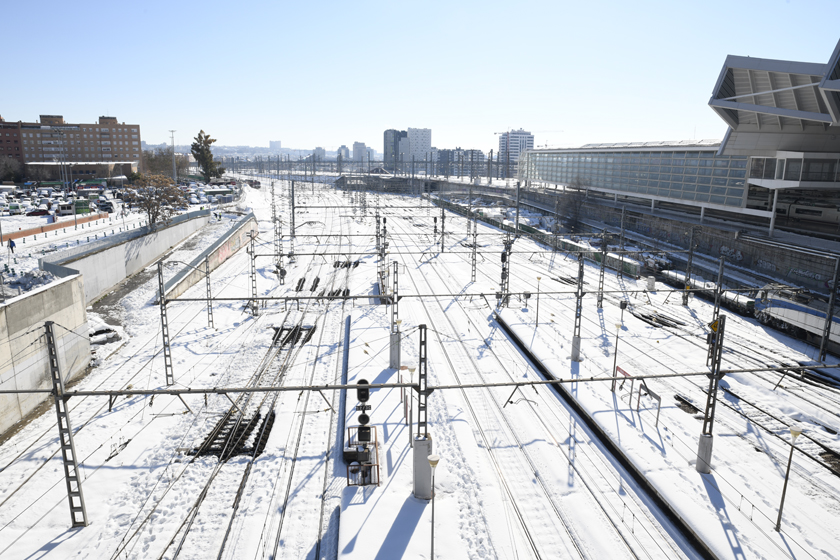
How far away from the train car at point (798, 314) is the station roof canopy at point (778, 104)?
33.6 feet

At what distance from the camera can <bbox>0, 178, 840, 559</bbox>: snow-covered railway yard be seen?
11242 millimetres

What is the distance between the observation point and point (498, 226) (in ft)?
194

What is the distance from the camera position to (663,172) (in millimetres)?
49281

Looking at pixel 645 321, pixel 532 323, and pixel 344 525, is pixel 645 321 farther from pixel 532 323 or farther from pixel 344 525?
pixel 344 525

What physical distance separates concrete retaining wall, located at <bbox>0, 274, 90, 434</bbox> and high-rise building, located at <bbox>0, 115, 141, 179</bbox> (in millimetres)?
95615

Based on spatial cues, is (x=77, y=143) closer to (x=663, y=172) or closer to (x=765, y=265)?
(x=663, y=172)

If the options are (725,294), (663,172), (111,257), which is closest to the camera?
(725,294)

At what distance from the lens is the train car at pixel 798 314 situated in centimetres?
2339

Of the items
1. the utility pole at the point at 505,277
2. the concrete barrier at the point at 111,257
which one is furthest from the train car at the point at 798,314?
the concrete barrier at the point at 111,257

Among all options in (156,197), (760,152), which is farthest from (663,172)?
(156,197)

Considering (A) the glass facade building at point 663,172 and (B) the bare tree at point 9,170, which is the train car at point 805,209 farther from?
(B) the bare tree at point 9,170

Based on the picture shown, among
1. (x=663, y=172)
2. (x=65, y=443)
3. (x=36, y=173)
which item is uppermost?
(x=663, y=172)

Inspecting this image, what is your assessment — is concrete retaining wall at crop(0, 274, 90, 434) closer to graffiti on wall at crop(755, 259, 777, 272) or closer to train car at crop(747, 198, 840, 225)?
graffiti on wall at crop(755, 259, 777, 272)

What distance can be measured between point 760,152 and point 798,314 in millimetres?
19810
